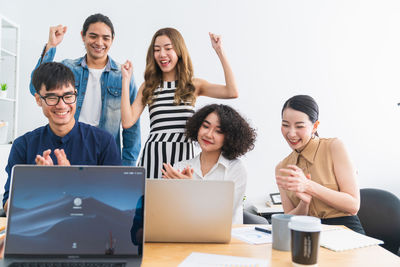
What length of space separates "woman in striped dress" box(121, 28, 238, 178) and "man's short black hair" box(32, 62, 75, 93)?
0.48 metres

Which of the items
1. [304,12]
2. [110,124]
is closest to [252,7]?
[304,12]

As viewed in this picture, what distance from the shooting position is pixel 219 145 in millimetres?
1866

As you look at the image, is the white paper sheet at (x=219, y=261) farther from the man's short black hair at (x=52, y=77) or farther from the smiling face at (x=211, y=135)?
the man's short black hair at (x=52, y=77)

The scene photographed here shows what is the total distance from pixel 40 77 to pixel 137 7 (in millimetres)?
2049

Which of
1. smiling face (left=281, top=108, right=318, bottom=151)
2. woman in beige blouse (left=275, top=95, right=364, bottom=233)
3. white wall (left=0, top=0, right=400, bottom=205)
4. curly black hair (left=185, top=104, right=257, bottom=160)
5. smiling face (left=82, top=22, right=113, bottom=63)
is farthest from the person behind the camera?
white wall (left=0, top=0, right=400, bottom=205)

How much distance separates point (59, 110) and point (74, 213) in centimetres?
81

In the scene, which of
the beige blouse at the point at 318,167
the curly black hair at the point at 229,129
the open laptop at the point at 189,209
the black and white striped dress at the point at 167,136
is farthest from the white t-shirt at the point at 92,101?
the open laptop at the point at 189,209

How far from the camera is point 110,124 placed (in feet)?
7.59

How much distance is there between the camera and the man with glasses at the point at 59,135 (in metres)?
1.64

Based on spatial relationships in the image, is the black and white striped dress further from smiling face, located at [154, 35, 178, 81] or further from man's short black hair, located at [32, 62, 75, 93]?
man's short black hair, located at [32, 62, 75, 93]

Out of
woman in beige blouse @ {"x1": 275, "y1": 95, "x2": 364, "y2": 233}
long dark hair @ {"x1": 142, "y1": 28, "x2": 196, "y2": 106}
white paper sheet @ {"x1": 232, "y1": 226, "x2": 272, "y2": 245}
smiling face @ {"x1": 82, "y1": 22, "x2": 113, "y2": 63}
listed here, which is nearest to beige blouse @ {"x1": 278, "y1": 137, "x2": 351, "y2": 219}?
woman in beige blouse @ {"x1": 275, "y1": 95, "x2": 364, "y2": 233}

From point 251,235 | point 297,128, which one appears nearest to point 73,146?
point 251,235

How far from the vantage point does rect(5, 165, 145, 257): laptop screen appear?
0.95 meters

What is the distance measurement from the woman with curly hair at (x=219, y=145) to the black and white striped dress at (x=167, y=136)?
13cm
